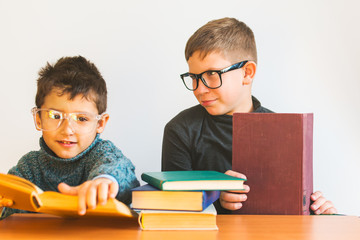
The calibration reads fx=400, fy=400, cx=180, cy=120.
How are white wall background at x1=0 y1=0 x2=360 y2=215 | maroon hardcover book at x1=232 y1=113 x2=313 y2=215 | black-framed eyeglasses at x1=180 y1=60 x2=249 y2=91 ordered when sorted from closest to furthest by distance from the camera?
1. maroon hardcover book at x1=232 y1=113 x2=313 y2=215
2. black-framed eyeglasses at x1=180 y1=60 x2=249 y2=91
3. white wall background at x1=0 y1=0 x2=360 y2=215

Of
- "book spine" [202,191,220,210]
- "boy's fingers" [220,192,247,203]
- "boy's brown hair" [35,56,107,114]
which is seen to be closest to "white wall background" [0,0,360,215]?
"boy's brown hair" [35,56,107,114]

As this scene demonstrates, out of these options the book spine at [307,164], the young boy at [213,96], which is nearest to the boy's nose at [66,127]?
the young boy at [213,96]

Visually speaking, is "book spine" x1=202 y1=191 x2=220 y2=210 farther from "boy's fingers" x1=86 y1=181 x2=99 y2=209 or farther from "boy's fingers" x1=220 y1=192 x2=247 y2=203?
"boy's fingers" x1=86 y1=181 x2=99 y2=209

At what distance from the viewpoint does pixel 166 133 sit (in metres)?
1.54

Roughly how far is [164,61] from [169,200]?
41.3 inches

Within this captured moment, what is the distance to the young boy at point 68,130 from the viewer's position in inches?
45.5

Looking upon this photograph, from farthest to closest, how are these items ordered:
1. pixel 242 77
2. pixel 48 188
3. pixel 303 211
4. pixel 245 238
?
pixel 242 77
pixel 48 188
pixel 303 211
pixel 245 238

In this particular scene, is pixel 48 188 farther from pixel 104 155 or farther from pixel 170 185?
pixel 170 185

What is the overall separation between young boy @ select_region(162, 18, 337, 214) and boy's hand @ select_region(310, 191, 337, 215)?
0.31 m

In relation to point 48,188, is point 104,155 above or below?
above

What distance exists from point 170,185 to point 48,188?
1.76 feet

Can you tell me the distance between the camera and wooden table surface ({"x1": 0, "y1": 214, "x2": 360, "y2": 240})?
32.6 inches

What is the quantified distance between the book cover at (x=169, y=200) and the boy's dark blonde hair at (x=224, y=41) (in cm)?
65

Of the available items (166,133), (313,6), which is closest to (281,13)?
(313,6)
